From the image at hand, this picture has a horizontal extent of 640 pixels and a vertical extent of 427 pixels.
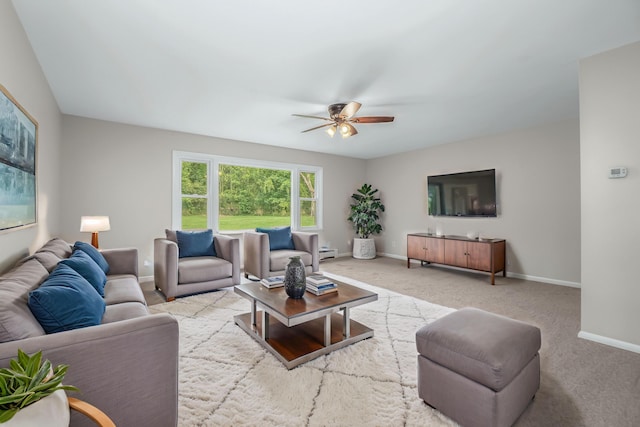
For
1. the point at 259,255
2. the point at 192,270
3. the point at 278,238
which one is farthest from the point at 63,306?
the point at 278,238

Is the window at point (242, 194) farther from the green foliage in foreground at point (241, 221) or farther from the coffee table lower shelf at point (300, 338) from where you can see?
the coffee table lower shelf at point (300, 338)

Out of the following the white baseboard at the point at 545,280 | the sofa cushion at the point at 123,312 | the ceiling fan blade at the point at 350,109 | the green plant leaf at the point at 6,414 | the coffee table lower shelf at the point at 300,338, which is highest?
the ceiling fan blade at the point at 350,109

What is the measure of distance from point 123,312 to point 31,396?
4.22 feet

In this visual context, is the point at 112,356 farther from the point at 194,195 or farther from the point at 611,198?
the point at 194,195

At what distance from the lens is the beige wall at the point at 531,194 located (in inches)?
165

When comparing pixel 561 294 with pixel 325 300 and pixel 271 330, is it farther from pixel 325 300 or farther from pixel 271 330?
pixel 271 330

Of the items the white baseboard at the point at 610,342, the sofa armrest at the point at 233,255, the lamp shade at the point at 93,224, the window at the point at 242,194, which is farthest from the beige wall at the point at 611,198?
the lamp shade at the point at 93,224

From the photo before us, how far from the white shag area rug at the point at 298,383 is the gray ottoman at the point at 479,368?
17cm

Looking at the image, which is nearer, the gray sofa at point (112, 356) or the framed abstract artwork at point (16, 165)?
the gray sofa at point (112, 356)

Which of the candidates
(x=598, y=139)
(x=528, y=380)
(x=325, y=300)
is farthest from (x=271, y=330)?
(x=598, y=139)

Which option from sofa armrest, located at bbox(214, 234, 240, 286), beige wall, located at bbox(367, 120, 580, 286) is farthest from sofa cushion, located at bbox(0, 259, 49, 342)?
beige wall, located at bbox(367, 120, 580, 286)

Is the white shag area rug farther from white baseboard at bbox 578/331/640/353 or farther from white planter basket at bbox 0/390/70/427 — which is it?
white baseboard at bbox 578/331/640/353

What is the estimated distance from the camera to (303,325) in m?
2.64

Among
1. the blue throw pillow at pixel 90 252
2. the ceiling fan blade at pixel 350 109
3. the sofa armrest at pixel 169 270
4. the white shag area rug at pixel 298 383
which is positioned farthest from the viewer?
the sofa armrest at pixel 169 270
